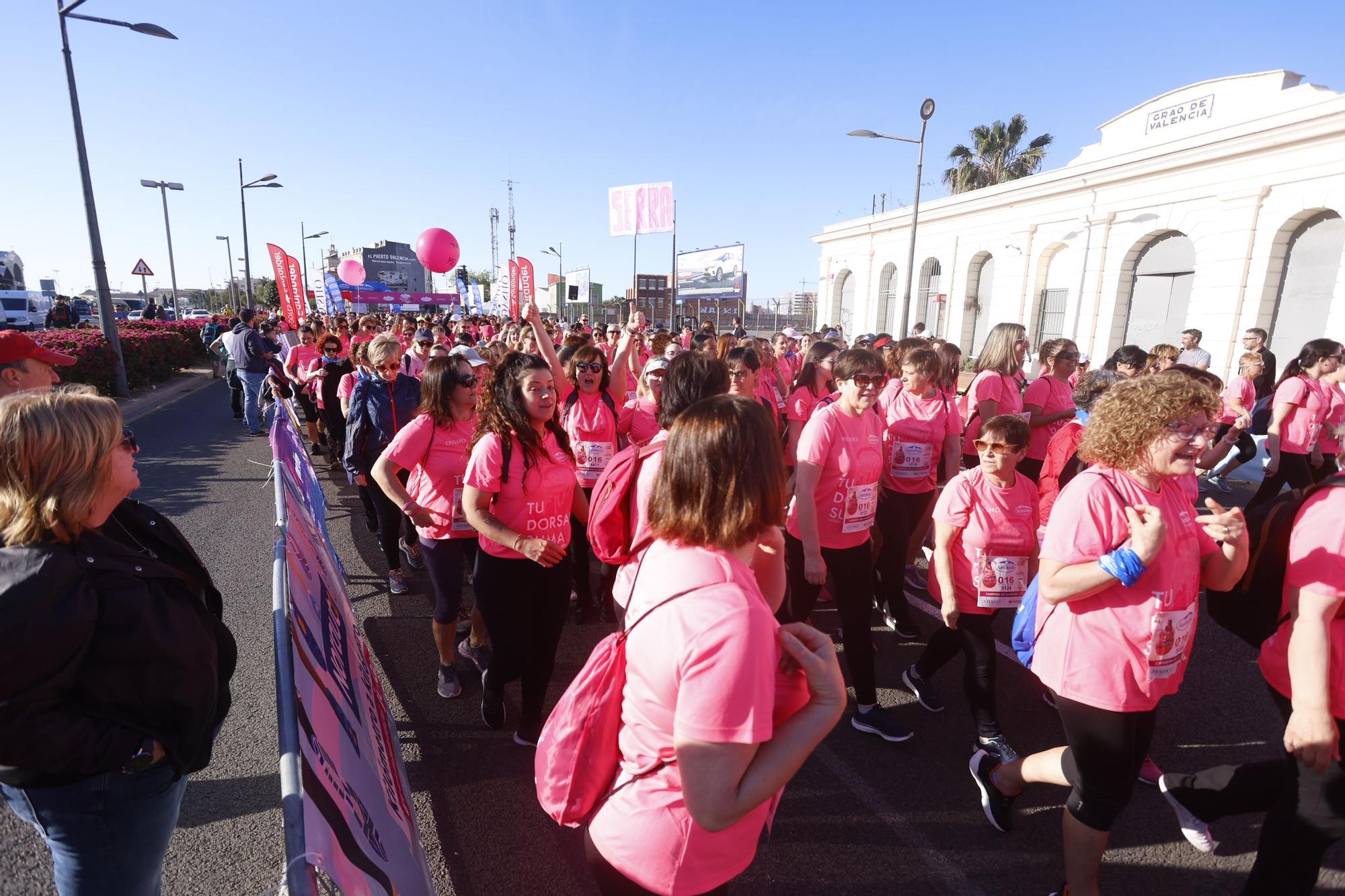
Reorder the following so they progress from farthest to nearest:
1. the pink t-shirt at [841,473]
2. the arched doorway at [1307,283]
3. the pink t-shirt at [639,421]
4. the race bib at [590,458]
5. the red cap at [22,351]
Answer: the arched doorway at [1307,283] → the pink t-shirt at [639,421] → the race bib at [590,458] → the red cap at [22,351] → the pink t-shirt at [841,473]

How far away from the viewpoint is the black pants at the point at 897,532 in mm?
4383

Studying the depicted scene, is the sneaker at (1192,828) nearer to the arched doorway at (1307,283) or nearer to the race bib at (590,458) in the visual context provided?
the race bib at (590,458)

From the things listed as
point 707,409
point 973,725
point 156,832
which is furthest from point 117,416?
point 973,725

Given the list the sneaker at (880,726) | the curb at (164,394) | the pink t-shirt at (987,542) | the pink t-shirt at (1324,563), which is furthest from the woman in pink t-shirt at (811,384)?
the curb at (164,394)

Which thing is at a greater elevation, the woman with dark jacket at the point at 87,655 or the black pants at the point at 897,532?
the woman with dark jacket at the point at 87,655

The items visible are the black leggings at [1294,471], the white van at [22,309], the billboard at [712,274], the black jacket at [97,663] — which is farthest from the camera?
the billboard at [712,274]

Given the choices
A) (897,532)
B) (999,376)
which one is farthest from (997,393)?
(897,532)

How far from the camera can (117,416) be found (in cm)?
174

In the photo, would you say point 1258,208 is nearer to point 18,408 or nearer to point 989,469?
point 989,469

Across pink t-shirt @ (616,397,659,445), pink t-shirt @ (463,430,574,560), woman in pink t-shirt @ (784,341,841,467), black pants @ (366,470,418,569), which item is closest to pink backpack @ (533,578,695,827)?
pink t-shirt @ (463,430,574,560)

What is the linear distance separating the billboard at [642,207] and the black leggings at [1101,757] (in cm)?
1130

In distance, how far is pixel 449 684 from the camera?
12.4 ft

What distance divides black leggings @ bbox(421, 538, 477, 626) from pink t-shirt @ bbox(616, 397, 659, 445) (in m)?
1.70

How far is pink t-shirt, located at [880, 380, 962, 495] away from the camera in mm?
4355
